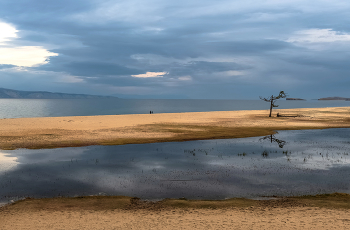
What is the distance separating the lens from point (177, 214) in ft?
33.7

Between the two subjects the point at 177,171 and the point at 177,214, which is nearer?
the point at 177,214

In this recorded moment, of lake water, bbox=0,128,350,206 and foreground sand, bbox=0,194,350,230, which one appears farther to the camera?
lake water, bbox=0,128,350,206

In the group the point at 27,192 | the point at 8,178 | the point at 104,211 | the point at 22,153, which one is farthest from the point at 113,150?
the point at 104,211

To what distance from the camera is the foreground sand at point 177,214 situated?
932cm

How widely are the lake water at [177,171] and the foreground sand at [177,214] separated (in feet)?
3.69

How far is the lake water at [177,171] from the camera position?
1327 cm

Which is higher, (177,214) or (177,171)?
(177,171)

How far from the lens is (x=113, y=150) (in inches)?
909

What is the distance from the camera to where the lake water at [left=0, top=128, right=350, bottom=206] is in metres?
13.3

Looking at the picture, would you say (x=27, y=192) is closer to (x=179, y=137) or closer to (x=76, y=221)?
(x=76, y=221)

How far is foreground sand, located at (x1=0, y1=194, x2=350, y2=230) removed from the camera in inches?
367

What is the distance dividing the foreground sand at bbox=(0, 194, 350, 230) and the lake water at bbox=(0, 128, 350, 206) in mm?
1125

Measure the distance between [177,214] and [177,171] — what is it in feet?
20.8

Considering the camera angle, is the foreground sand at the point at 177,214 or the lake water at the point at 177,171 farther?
the lake water at the point at 177,171
